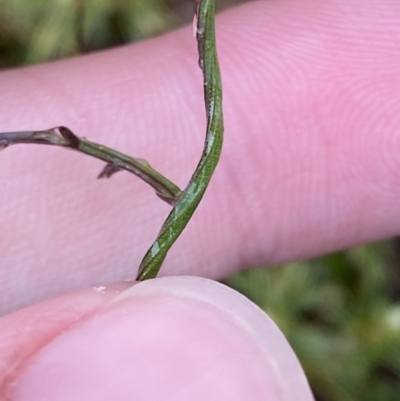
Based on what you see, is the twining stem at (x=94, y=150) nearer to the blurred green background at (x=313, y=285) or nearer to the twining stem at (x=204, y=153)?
the twining stem at (x=204, y=153)

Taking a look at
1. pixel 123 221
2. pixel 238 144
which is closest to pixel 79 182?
pixel 123 221

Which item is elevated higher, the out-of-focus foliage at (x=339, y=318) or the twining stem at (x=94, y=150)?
the twining stem at (x=94, y=150)

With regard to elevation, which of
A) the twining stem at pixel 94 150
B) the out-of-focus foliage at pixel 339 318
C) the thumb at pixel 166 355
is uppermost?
the twining stem at pixel 94 150

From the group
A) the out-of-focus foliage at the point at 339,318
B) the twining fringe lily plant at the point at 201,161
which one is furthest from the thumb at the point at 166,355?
the out-of-focus foliage at the point at 339,318

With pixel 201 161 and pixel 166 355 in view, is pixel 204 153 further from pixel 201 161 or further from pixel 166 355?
pixel 166 355

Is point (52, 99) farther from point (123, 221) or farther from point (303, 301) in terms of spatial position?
point (303, 301)

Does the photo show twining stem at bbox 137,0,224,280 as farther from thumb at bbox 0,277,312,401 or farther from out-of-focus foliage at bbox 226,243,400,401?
out-of-focus foliage at bbox 226,243,400,401

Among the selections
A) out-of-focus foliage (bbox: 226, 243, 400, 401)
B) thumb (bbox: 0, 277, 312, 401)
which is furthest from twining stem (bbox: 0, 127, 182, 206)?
out-of-focus foliage (bbox: 226, 243, 400, 401)
